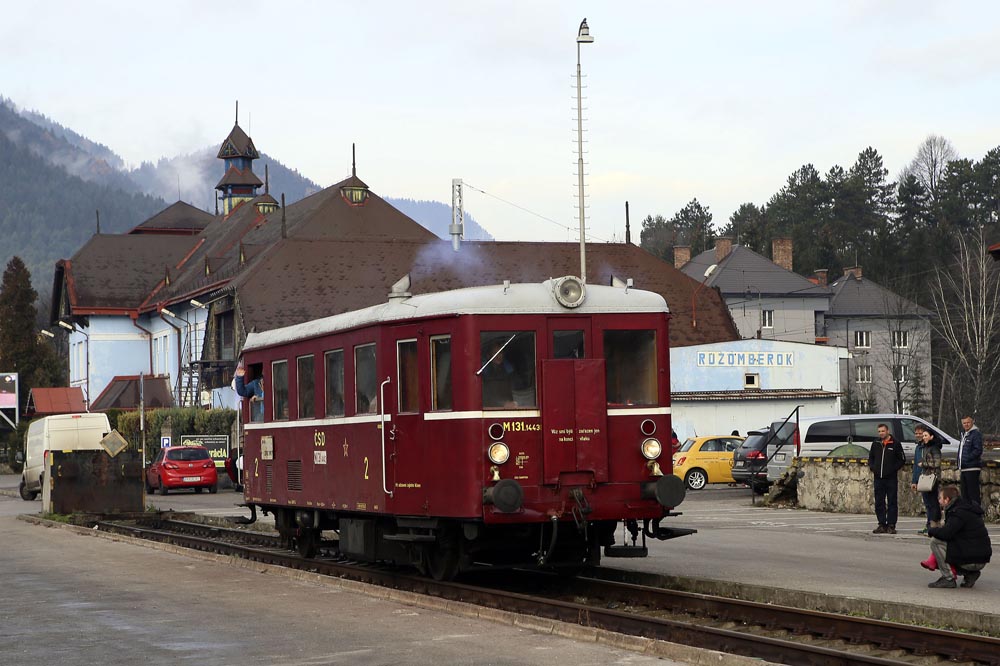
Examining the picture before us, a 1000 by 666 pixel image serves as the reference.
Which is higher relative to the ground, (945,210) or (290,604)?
(945,210)

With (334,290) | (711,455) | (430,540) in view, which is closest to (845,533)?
(430,540)

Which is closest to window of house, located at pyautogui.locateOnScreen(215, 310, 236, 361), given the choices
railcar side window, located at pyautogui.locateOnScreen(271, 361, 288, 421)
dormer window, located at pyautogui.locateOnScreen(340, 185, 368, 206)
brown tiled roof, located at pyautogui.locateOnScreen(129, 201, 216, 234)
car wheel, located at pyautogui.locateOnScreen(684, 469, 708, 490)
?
dormer window, located at pyautogui.locateOnScreen(340, 185, 368, 206)

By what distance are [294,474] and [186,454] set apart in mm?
27083

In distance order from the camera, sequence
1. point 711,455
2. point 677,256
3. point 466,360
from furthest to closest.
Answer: point 677,256, point 711,455, point 466,360

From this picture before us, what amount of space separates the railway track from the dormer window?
5325cm

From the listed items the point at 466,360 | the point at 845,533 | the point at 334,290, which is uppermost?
the point at 334,290

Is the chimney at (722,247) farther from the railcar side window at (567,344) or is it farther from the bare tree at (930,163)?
the railcar side window at (567,344)

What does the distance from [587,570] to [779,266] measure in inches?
3141

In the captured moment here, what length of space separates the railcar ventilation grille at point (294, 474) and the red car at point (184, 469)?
86.7ft

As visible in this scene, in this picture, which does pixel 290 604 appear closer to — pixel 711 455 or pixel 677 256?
pixel 711 455

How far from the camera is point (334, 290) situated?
57844 mm

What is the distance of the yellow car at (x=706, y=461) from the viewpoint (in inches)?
1558

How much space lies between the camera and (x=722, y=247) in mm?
100062

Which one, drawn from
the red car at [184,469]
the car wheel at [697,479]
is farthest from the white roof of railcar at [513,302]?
the red car at [184,469]
